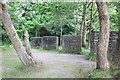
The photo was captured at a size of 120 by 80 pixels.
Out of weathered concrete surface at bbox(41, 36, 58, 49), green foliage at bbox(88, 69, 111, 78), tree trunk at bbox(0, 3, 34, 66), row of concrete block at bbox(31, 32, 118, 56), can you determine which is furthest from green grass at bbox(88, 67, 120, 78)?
weathered concrete surface at bbox(41, 36, 58, 49)

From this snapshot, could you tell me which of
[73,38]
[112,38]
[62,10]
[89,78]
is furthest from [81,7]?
[89,78]

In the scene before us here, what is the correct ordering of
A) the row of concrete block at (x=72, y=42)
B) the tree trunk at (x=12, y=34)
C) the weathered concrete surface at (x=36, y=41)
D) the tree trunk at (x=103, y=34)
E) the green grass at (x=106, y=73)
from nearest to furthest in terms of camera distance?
the green grass at (x=106, y=73), the tree trunk at (x=103, y=34), the tree trunk at (x=12, y=34), the row of concrete block at (x=72, y=42), the weathered concrete surface at (x=36, y=41)

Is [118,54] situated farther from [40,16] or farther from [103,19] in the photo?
[40,16]

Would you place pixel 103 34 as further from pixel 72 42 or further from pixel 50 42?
pixel 50 42

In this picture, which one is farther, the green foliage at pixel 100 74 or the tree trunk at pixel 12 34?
the tree trunk at pixel 12 34

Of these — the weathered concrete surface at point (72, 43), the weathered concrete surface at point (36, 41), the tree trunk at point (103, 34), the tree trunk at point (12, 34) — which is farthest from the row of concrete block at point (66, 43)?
the tree trunk at point (103, 34)

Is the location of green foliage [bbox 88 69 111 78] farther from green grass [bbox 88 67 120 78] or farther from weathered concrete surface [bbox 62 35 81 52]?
weathered concrete surface [bbox 62 35 81 52]

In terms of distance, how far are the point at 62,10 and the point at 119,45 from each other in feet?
20.7

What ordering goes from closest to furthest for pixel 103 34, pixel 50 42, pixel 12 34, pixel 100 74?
1. pixel 100 74
2. pixel 103 34
3. pixel 12 34
4. pixel 50 42

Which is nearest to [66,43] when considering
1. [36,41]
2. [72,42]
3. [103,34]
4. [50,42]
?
[72,42]

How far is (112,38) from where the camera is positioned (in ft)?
21.6

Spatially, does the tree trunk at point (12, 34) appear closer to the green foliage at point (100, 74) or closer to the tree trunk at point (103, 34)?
the green foliage at point (100, 74)

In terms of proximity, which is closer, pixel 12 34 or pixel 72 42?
pixel 12 34

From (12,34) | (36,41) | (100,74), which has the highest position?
(12,34)
